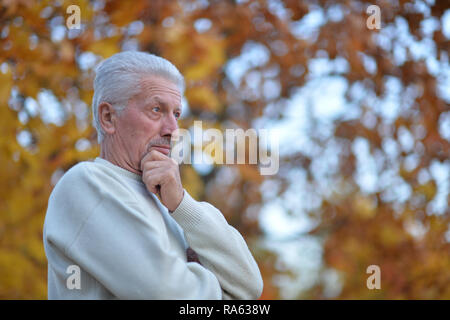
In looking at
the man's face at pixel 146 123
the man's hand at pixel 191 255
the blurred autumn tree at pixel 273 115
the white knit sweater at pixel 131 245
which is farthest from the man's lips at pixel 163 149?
the blurred autumn tree at pixel 273 115

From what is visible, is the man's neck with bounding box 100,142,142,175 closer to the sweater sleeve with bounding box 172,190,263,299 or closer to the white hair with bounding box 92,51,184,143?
the white hair with bounding box 92,51,184,143

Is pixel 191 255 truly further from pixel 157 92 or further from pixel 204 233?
pixel 157 92

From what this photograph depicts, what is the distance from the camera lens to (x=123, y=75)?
156 centimetres

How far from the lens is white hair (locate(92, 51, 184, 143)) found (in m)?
1.55

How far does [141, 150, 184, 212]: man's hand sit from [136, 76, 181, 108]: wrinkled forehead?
19 cm

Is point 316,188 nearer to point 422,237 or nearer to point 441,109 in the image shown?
point 422,237

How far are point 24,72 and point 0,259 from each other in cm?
110

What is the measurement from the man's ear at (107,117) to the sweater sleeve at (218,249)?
306 millimetres

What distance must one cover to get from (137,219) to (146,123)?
31 centimetres

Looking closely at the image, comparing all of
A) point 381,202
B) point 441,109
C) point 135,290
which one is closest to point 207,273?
point 135,290

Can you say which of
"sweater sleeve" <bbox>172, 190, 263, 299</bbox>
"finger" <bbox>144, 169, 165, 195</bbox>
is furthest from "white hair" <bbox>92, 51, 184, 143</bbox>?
"sweater sleeve" <bbox>172, 190, 263, 299</bbox>

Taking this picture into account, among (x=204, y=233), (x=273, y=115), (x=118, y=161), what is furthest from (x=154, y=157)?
(x=273, y=115)

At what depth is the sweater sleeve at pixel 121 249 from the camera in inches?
51.4
